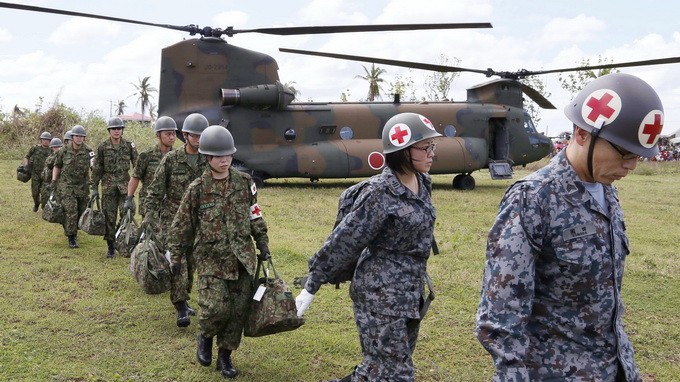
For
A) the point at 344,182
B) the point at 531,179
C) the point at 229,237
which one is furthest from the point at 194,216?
the point at 344,182

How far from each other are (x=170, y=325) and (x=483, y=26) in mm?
6024

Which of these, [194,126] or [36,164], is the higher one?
[194,126]

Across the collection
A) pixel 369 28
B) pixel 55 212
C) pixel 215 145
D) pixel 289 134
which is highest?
pixel 369 28

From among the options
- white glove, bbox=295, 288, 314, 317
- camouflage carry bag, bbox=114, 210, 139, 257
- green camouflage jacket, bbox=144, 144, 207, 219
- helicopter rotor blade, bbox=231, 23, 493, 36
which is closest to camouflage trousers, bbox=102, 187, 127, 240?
camouflage carry bag, bbox=114, 210, 139, 257

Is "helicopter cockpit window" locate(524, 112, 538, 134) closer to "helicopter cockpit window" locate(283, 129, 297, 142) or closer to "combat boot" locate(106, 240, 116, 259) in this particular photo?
"helicopter cockpit window" locate(283, 129, 297, 142)

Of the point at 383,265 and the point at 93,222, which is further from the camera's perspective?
the point at 93,222

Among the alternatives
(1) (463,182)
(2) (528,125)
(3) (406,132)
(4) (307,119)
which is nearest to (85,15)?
(3) (406,132)

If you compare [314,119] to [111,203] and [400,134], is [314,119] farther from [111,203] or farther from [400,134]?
[400,134]

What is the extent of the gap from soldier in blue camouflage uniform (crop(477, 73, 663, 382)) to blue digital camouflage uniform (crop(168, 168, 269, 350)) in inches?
124

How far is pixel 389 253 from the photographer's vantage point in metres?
4.18

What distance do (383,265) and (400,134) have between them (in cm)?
78

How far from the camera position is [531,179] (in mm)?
2451

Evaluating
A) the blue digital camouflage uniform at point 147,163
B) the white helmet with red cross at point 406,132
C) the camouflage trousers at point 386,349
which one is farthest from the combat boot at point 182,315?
the white helmet with red cross at point 406,132

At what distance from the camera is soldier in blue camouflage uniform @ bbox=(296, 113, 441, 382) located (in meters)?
4.09
